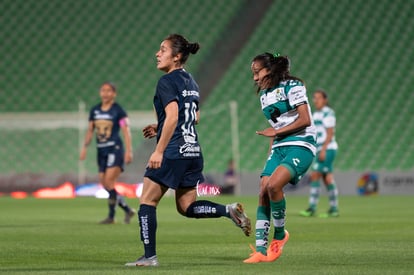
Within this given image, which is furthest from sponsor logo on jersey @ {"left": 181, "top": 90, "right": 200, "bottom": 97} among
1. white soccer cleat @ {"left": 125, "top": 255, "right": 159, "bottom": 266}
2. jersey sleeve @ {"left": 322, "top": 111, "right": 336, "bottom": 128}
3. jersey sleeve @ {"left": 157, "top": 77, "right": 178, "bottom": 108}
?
jersey sleeve @ {"left": 322, "top": 111, "right": 336, "bottom": 128}

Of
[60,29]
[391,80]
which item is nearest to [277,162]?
[391,80]

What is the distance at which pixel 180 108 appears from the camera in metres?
6.67

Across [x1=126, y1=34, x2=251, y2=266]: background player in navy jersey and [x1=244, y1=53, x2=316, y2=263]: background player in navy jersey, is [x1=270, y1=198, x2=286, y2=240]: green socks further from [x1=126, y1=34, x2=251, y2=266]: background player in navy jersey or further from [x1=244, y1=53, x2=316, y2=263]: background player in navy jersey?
[x1=126, y1=34, x2=251, y2=266]: background player in navy jersey

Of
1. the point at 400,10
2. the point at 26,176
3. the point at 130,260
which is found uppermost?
the point at 400,10

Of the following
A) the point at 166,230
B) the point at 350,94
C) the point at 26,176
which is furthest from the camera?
the point at 350,94

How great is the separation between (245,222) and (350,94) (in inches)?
669

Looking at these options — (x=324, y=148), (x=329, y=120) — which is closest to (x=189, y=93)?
(x=329, y=120)

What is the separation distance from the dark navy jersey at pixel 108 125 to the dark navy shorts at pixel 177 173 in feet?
18.9

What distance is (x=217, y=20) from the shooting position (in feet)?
82.2

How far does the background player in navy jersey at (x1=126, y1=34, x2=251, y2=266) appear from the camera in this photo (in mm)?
6441

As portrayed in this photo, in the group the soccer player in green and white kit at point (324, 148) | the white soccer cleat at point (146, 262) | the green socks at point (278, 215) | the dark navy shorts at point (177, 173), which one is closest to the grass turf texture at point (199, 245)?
the white soccer cleat at point (146, 262)

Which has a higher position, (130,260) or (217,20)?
(217,20)

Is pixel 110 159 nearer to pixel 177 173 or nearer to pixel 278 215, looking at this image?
pixel 278 215

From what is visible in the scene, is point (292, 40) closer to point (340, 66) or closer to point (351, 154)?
point (340, 66)
